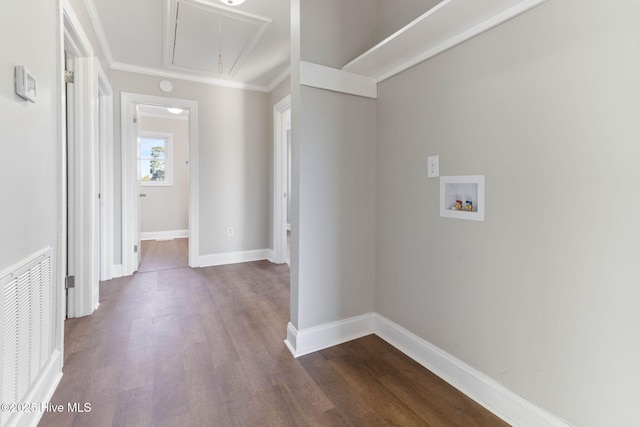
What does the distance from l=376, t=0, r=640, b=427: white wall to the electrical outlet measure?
4cm

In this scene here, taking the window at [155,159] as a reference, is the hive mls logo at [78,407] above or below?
below

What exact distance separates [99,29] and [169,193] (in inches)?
157

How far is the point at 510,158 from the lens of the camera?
1.32 meters

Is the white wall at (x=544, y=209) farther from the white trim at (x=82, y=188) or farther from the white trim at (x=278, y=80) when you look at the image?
the white trim at (x=82, y=188)

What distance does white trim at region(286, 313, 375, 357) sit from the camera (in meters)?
1.88

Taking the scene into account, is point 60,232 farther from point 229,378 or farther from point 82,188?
point 229,378

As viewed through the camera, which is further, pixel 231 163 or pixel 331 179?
pixel 231 163

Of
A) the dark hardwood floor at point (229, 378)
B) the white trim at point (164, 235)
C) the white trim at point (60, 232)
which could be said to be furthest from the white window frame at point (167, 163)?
the white trim at point (60, 232)

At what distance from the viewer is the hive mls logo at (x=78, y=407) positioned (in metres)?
1.38

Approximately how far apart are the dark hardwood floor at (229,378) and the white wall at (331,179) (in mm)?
330

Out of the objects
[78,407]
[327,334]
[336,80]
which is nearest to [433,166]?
[336,80]

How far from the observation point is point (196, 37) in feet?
9.38

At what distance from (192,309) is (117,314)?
0.58 metres

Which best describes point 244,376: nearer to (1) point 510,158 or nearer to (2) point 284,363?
(2) point 284,363
